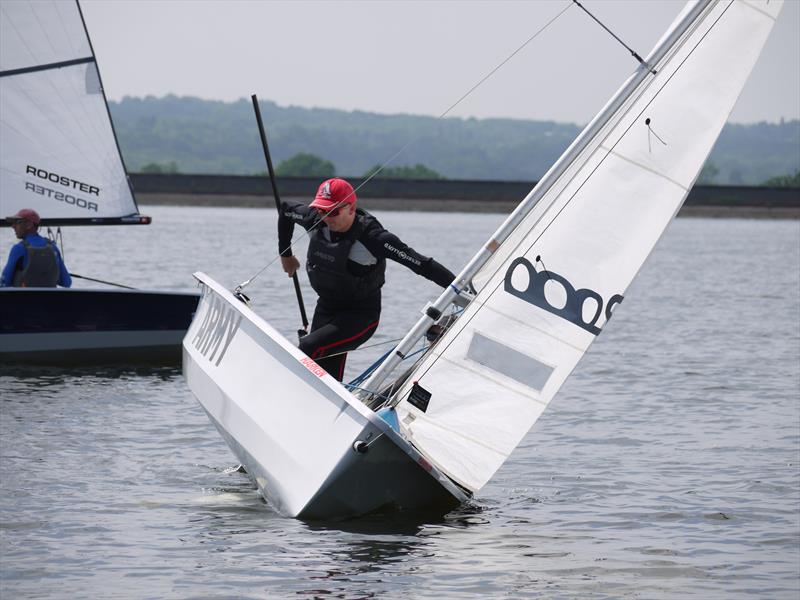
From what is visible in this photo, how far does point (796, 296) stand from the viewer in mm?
31844

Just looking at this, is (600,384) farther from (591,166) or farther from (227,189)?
(227,189)

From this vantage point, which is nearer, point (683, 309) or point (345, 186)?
point (345, 186)

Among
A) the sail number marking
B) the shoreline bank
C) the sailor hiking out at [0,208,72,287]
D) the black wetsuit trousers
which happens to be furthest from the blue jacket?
the shoreline bank

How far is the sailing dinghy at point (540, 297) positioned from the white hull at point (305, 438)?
0.05 ft

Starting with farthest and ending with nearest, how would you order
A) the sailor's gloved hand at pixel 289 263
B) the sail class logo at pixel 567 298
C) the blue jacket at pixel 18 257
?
the blue jacket at pixel 18 257 → the sailor's gloved hand at pixel 289 263 → the sail class logo at pixel 567 298

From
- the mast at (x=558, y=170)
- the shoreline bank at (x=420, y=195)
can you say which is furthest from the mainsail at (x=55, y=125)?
the shoreline bank at (x=420, y=195)

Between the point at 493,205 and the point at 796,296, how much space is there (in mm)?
53859

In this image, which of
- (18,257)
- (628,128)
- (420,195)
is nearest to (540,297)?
(628,128)

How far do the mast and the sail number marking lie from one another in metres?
1.34

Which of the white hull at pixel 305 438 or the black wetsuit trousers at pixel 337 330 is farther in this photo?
the black wetsuit trousers at pixel 337 330

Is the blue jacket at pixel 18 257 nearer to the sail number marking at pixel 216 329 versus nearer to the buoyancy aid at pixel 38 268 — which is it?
the buoyancy aid at pixel 38 268

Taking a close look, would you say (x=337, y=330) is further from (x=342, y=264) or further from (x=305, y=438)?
(x=305, y=438)

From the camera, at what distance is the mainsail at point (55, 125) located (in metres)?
17.7

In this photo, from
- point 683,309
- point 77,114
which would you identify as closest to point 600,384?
point 77,114
